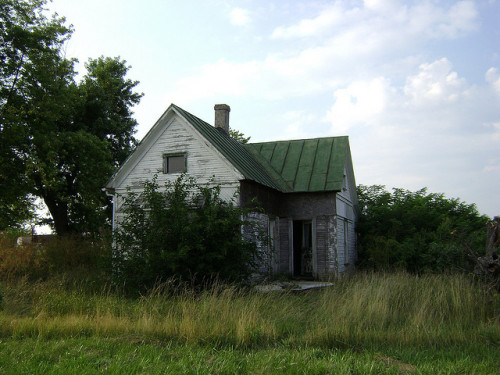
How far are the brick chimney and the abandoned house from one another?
0.04 ft

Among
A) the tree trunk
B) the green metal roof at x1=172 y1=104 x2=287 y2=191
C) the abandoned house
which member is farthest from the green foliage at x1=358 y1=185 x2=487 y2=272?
the tree trunk

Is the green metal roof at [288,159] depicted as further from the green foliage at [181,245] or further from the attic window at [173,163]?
the green foliage at [181,245]

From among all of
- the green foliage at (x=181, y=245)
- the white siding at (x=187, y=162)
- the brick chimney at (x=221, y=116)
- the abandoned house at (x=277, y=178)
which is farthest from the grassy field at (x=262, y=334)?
the brick chimney at (x=221, y=116)

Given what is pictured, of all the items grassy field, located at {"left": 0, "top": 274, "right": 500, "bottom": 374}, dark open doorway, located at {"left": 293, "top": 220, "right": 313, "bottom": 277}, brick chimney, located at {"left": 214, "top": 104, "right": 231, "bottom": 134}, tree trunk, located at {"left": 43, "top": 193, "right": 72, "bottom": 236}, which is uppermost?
brick chimney, located at {"left": 214, "top": 104, "right": 231, "bottom": 134}

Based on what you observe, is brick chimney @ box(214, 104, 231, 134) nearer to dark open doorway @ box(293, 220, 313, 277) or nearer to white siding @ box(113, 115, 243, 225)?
white siding @ box(113, 115, 243, 225)

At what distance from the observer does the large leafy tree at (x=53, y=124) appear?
2028 cm

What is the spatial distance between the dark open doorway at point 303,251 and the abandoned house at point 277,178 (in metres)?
0.02

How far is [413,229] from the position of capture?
62.5ft

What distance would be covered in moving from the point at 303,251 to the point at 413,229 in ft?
15.8

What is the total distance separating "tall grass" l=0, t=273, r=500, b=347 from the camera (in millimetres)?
7199

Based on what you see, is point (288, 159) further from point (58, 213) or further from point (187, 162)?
point (58, 213)

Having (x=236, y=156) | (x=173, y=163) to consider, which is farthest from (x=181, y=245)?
(x=236, y=156)

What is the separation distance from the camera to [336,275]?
52.8 feet

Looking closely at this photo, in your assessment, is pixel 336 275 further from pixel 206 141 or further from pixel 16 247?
pixel 16 247
